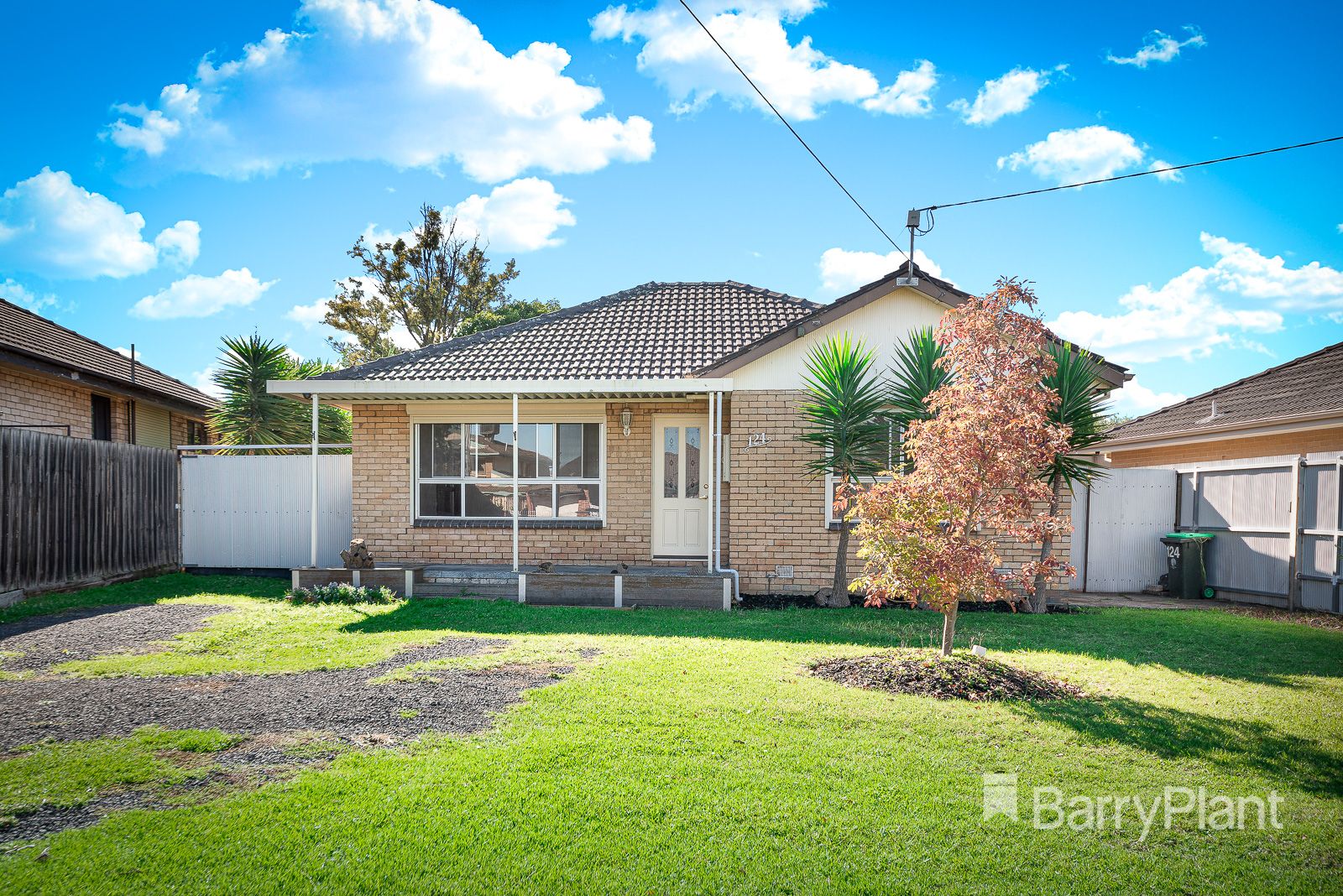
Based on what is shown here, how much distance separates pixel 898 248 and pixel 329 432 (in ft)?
45.9

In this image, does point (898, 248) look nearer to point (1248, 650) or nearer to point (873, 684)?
point (1248, 650)

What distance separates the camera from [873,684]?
6016 mm

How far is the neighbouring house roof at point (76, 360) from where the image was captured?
1307cm

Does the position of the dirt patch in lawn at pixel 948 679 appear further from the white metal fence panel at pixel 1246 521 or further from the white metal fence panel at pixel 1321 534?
the white metal fence panel at pixel 1246 521

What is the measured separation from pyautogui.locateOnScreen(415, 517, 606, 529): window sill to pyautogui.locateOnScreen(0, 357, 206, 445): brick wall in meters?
7.32

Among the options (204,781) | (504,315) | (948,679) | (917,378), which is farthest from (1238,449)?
(504,315)

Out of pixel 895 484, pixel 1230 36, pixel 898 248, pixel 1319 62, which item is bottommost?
pixel 895 484

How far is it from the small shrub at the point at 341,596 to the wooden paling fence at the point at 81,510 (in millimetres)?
3601

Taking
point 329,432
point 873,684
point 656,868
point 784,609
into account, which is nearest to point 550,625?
point 784,609

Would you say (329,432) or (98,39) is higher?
(98,39)

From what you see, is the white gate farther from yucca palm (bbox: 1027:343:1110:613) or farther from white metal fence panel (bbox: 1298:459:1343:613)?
yucca palm (bbox: 1027:343:1110:613)

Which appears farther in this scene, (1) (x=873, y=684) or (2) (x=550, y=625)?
(2) (x=550, y=625)

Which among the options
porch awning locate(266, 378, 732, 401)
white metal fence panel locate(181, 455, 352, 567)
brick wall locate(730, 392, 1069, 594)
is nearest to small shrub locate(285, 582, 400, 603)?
white metal fence panel locate(181, 455, 352, 567)

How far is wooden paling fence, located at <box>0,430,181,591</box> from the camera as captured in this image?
10133 mm
